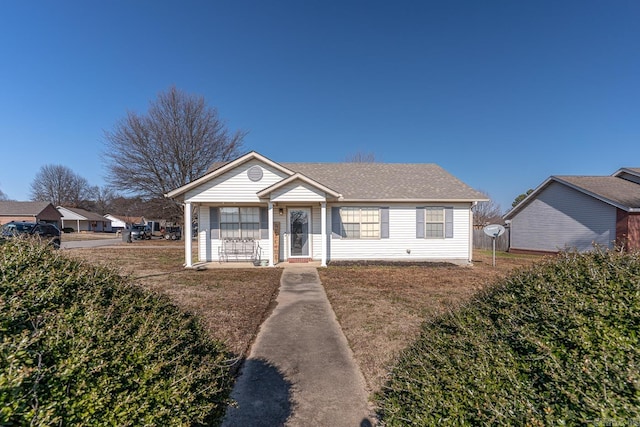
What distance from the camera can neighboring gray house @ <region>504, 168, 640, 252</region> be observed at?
1525 centimetres

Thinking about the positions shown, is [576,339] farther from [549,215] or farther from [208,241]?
[549,215]

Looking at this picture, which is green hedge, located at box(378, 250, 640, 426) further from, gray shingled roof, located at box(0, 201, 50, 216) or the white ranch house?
gray shingled roof, located at box(0, 201, 50, 216)

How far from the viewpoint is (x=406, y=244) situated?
43.1ft

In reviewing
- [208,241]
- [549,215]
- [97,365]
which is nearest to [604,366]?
[97,365]

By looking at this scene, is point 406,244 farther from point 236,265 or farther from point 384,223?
point 236,265

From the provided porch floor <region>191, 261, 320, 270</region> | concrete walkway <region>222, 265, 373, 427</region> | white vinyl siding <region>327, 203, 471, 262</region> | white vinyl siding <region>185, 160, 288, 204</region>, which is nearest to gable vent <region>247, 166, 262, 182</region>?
white vinyl siding <region>185, 160, 288, 204</region>

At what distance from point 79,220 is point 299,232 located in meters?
61.0

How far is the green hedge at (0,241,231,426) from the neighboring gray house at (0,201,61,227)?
180 ft

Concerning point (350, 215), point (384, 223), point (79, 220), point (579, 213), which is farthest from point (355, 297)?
point (79, 220)

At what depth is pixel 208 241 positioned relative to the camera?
42.1 ft

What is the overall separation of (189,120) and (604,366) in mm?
31300

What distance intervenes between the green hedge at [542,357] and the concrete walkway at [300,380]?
0.83m

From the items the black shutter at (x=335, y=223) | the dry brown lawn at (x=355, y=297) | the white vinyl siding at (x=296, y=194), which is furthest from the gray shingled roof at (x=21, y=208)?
the black shutter at (x=335, y=223)

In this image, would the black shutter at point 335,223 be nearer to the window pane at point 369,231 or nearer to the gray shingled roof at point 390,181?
the gray shingled roof at point 390,181
